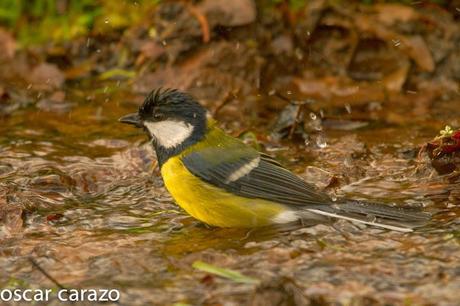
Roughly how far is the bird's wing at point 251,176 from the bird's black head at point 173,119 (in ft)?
0.53

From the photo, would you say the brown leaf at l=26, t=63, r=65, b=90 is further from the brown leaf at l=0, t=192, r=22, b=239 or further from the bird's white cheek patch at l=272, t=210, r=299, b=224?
the bird's white cheek patch at l=272, t=210, r=299, b=224

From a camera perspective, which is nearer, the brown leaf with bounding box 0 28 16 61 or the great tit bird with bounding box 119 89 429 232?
the great tit bird with bounding box 119 89 429 232

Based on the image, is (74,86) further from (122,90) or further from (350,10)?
(350,10)

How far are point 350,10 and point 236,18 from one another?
1.05 metres

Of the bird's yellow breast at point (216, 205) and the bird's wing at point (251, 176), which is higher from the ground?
the bird's wing at point (251, 176)

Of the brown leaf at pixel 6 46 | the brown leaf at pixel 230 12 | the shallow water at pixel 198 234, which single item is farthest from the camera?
the brown leaf at pixel 6 46

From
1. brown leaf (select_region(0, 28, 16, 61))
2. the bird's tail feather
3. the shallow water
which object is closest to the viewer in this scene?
the shallow water

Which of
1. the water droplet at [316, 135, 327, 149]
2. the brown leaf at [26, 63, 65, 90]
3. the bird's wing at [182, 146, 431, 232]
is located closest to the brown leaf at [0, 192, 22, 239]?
the bird's wing at [182, 146, 431, 232]

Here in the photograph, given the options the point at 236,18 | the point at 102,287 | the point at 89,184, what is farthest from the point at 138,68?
the point at 102,287

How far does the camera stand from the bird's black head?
5.05 meters

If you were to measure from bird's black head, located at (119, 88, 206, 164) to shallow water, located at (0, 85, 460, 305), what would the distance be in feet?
1.44

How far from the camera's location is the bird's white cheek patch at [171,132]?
16.5ft

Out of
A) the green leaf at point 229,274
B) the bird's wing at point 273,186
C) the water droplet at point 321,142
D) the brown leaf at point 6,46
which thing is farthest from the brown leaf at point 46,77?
the green leaf at point 229,274

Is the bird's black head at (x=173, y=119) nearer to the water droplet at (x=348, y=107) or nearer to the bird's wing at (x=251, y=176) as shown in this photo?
the bird's wing at (x=251, y=176)
